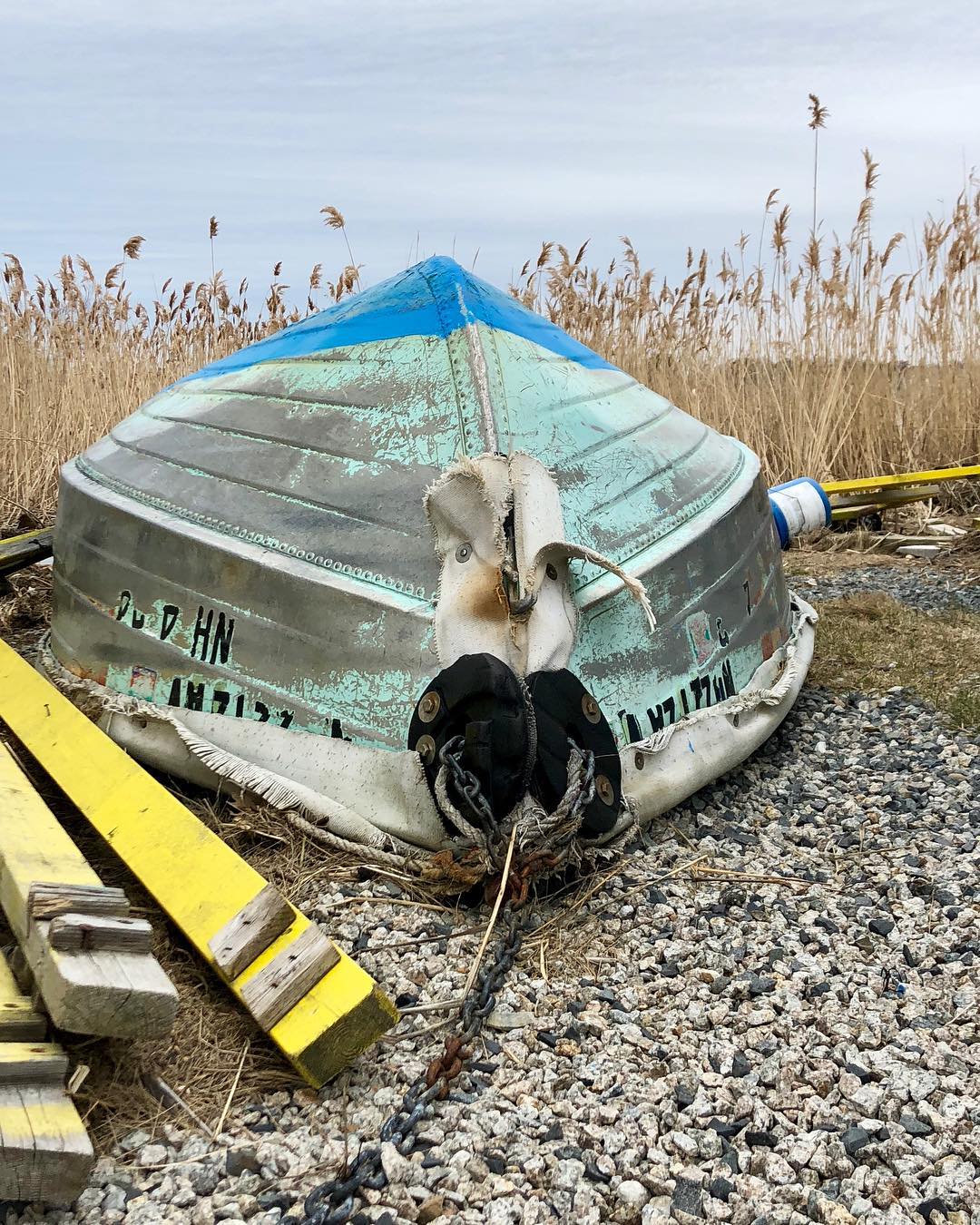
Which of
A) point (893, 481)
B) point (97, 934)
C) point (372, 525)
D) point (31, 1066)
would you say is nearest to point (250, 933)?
point (97, 934)

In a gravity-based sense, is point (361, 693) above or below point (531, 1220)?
above

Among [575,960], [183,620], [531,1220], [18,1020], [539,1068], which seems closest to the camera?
[531,1220]

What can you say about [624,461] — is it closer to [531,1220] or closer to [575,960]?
[575,960]

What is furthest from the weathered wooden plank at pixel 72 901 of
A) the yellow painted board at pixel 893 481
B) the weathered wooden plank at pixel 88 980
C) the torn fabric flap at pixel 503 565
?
the yellow painted board at pixel 893 481

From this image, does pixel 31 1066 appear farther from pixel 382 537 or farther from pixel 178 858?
pixel 382 537

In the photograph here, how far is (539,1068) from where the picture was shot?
1.87 meters

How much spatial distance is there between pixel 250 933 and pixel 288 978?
0.12 m

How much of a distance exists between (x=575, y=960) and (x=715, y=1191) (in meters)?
0.63

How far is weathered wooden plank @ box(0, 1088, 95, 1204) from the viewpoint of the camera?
1.45 m

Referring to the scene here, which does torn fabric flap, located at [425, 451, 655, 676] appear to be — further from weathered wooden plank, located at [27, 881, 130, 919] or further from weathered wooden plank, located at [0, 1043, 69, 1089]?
weathered wooden plank, located at [0, 1043, 69, 1089]

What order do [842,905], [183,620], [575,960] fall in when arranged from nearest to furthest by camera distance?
[575,960] < [842,905] < [183,620]

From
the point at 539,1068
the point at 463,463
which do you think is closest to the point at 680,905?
the point at 539,1068

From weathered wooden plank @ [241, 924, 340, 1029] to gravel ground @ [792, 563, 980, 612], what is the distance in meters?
3.71

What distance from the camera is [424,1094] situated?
5.85 ft
